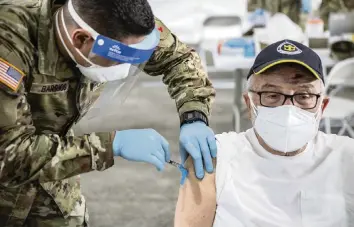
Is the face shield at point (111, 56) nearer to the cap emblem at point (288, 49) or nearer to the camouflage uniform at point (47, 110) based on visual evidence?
the camouflage uniform at point (47, 110)

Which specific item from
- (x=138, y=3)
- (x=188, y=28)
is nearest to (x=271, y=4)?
(x=188, y=28)

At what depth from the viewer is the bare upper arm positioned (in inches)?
66.7

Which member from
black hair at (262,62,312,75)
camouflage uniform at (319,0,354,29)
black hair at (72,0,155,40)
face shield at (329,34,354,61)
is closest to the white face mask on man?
black hair at (262,62,312,75)

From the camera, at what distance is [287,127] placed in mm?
1721

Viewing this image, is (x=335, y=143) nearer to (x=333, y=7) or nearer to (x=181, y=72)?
(x=181, y=72)

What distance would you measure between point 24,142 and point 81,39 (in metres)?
0.30

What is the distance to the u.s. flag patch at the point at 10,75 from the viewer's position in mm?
1328

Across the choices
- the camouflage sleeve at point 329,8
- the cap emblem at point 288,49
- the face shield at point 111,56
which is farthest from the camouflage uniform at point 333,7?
the face shield at point 111,56

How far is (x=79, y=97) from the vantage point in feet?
5.48

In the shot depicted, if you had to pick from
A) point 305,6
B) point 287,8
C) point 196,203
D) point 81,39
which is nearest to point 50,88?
point 81,39

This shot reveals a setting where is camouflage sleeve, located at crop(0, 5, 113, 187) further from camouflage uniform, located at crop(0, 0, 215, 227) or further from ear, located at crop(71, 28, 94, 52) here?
ear, located at crop(71, 28, 94, 52)

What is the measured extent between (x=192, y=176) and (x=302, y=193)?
33 cm

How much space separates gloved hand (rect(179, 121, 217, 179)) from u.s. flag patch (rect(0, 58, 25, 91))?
0.54 m

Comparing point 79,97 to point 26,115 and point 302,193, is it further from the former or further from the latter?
point 302,193
